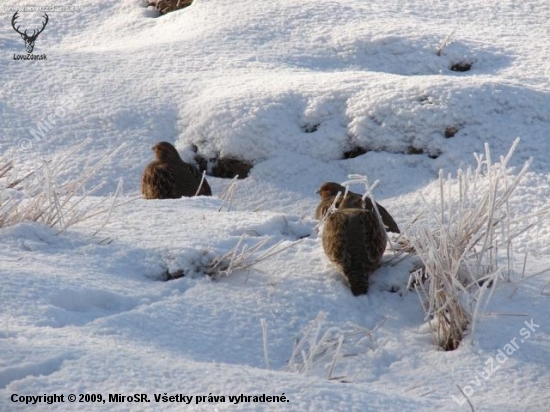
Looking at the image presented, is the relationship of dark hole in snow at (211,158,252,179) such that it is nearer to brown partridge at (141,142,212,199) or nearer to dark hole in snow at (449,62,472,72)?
brown partridge at (141,142,212,199)

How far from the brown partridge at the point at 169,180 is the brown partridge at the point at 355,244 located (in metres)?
2.44

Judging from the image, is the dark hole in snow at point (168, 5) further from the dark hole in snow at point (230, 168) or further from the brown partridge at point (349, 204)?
the brown partridge at point (349, 204)

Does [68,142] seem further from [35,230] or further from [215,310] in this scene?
[215,310]

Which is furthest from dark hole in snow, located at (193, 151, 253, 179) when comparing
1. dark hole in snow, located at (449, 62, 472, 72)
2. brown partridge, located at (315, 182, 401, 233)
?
dark hole in snow, located at (449, 62, 472, 72)

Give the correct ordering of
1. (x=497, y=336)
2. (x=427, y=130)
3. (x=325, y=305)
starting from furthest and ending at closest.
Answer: (x=427, y=130), (x=325, y=305), (x=497, y=336)

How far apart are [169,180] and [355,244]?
9.12 feet

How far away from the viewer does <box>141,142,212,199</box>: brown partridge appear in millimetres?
6105

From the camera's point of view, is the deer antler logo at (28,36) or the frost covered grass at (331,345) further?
the deer antler logo at (28,36)

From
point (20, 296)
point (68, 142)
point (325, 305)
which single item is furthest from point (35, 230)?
point (68, 142)

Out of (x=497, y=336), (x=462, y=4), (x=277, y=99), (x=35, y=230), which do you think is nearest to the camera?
(x=497, y=336)

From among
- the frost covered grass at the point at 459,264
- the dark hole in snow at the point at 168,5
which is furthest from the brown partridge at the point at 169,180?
the dark hole in snow at the point at 168,5

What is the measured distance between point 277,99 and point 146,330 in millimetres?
4327

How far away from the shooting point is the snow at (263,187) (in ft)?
8.72

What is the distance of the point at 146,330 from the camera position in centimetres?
300
